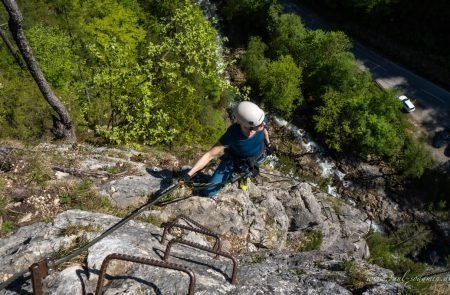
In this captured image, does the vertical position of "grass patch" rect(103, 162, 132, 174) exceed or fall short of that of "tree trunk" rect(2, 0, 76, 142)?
it falls short

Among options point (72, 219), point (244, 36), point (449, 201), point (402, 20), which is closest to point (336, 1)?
point (402, 20)

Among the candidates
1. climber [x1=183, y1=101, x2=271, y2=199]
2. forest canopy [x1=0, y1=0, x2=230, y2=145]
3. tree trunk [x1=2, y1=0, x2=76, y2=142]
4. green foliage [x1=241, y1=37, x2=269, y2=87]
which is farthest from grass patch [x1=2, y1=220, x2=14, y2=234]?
green foliage [x1=241, y1=37, x2=269, y2=87]

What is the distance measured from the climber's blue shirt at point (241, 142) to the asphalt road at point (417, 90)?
27613 mm

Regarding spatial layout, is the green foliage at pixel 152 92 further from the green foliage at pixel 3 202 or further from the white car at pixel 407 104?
the white car at pixel 407 104

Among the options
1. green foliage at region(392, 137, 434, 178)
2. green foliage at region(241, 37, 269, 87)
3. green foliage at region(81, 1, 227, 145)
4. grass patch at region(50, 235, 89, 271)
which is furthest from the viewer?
green foliage at region(241, 37, 269, 87)

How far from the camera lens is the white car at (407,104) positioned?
3228 cm

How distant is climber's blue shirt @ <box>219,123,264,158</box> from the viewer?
7812 mm

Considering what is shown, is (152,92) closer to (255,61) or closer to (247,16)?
(255,61)

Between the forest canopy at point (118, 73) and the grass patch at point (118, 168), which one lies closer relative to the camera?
the grass patch at point (118, 168)

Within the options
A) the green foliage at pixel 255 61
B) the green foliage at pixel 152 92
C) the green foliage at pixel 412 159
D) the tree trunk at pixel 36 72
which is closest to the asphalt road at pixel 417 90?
the green foliage at pixel 412 159

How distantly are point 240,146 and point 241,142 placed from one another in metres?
0.11

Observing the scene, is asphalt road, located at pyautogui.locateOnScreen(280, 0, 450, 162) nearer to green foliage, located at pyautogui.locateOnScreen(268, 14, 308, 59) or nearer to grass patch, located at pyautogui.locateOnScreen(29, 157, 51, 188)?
green foliage, located at pyautogui.locateOnScreen(268, 14, 308, 59)

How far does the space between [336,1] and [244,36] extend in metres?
9.74

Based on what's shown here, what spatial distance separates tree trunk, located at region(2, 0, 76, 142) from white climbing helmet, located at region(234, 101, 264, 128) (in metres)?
5.48
